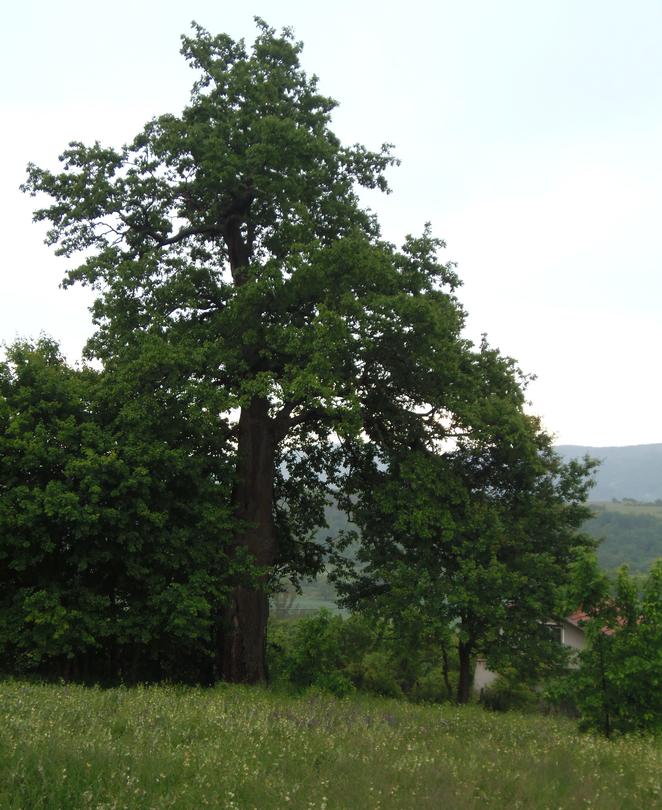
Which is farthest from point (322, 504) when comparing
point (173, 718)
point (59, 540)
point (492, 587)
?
point (173, 718)

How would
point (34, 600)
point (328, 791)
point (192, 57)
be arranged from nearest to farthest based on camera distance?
point (328, 791) < point (34, 600) < point (192, 57)

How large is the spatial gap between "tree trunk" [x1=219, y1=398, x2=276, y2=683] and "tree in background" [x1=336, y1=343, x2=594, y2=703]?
11.2 feet

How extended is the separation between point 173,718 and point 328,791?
11.8 feet

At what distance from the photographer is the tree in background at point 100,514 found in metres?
18.1

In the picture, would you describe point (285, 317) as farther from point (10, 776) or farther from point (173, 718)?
point (10, 776)

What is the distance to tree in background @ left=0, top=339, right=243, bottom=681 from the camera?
59.5ft

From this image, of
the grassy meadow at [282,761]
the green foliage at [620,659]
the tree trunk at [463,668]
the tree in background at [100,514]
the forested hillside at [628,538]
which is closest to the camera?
the grassy meadow at [282,761]

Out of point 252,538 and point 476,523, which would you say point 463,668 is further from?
point 252,538

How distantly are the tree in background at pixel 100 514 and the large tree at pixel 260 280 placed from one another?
1162 mm

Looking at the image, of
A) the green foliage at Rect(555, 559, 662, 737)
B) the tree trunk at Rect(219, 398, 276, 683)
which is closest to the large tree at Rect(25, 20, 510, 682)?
the tree trunk at Rect(219, 398, 276, 683)

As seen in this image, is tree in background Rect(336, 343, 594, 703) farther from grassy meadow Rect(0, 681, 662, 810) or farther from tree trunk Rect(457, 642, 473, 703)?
grassy meadow Rect(0, 681, 662, 810)

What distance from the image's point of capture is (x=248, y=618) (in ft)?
72.9

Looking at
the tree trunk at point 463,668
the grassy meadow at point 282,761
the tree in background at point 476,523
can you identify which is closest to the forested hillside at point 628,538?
the tree trunk at point 463,668

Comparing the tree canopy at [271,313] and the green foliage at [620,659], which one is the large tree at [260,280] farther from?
the green foliage at [620,659]
